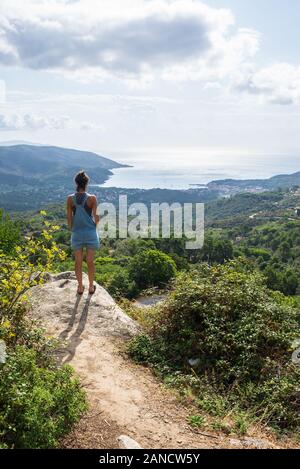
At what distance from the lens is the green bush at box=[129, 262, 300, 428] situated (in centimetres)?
523

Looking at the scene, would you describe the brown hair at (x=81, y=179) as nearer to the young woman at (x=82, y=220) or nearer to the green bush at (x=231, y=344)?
the young woman at (x=82, y=220)

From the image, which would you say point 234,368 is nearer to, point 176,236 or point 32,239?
point 32,239

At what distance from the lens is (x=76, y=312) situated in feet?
23.2

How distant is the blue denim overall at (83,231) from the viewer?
7.07 m

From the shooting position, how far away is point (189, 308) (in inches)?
263

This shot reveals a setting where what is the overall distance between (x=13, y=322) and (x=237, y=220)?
480 ft

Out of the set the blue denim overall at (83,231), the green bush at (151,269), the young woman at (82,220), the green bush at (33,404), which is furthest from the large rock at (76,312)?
the green bush at (151,269)

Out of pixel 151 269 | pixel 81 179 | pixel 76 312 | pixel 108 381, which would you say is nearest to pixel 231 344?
pixel 108 381

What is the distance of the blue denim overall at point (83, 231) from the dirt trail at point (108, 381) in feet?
3.63

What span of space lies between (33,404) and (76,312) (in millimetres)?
3530

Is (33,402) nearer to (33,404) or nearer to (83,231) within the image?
(33,404)

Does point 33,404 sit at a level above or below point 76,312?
above

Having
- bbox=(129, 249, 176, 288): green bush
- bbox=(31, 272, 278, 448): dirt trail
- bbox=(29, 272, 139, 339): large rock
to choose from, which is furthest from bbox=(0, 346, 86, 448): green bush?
bbox=(129, 249, 176, 288): green bush

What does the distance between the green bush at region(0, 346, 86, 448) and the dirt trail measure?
25cm
